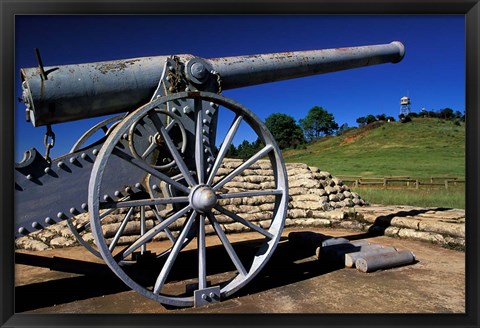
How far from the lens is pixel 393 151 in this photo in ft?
102

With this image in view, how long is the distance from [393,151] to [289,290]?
90.7 ft

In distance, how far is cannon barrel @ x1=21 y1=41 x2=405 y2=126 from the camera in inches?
170

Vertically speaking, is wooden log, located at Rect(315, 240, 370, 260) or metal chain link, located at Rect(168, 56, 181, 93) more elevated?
metal chain link, located at Rect(168, 56, 181, 93)

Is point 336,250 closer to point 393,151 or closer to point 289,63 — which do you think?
point 289,63

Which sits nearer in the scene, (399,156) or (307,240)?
(307,240)

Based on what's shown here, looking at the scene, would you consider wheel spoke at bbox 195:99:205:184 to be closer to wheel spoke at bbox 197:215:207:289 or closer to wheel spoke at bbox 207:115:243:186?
wheel spoke at bbox 207:115:243:186

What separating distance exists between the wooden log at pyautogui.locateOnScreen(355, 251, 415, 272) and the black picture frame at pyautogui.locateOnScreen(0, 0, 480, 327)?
1.87 m

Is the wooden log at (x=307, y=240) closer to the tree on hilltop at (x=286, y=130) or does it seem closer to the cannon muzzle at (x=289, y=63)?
the cannon muzzle at (x=289, y=63)

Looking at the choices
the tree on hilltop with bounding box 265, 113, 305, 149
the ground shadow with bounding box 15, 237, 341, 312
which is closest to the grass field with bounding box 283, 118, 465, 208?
the tree on hilltop with bounding box 265, 113, 305, 149

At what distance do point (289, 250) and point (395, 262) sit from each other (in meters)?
1.98

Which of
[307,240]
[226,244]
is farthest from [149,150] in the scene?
[307,240]

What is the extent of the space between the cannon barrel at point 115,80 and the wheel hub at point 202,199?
124 cm

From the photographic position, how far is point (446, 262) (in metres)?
7.05
